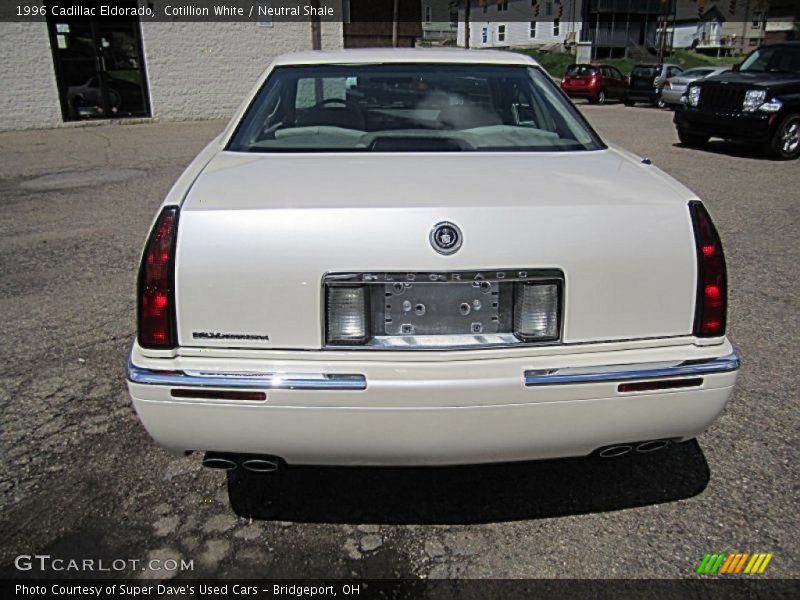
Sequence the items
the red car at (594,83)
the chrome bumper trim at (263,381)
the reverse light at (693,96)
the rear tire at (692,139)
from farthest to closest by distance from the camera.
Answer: the red car at (594,83), the rear tire at (692,139), the reverse light at (693,96), the chrome bumper trim at (263,381)

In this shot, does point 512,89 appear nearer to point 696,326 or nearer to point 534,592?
point 696,326

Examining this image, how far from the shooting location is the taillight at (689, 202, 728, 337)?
7.07 ft

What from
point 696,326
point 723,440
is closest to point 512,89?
point 696,326

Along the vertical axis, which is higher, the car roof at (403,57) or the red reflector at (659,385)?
the car roof at (403,57)

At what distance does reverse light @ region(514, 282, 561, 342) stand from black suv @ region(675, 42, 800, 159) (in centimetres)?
1051

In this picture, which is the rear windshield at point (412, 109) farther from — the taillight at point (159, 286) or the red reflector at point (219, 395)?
the red reflector at point (219, 395)

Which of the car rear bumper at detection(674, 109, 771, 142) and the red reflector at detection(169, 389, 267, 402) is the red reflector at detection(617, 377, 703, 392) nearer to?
the red reflector at detection(169, 389, 267, 402)

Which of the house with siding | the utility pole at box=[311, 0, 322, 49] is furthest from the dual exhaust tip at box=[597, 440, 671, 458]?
the house with siding

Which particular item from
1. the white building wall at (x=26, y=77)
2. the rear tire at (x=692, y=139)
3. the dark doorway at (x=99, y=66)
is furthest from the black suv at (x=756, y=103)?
the white building wall at (x=26, y=77)

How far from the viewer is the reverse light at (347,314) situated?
6.73 ft

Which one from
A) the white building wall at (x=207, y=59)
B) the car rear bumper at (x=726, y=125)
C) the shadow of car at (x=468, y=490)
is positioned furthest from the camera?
the white building wall at (x=207, y=59)

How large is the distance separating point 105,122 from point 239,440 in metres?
16.1

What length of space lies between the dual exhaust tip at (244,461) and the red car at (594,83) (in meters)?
25.8

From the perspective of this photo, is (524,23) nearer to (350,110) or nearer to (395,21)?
(395,21)
